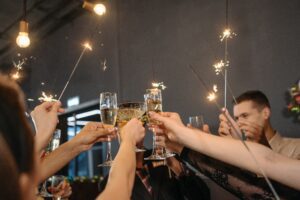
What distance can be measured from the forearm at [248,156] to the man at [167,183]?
702 mm

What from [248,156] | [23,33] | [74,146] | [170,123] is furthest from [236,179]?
[23,33]

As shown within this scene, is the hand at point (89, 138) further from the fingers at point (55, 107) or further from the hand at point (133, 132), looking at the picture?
the hand at point (133, 132)

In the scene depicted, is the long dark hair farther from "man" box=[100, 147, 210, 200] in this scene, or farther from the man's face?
the man's face

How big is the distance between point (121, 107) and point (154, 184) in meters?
0.71

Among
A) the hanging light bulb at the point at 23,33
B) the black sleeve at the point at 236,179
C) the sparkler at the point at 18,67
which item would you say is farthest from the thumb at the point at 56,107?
the sparkler at the point at 18,67

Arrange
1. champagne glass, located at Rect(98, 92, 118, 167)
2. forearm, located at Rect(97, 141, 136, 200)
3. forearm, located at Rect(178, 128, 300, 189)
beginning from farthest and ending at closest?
champagne glass, located at Rect(98, 92, 118, 167) < forearm, located at Rect(178, 128, 300, 189) < forearm, located at Rect(97, 141, 136, 200)

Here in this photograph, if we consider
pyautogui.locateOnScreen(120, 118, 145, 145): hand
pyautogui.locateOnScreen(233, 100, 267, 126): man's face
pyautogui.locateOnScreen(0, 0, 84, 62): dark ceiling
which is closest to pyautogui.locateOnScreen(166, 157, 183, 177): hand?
pyautogui.locateOnScreen(120, 118, 145, 145): hand

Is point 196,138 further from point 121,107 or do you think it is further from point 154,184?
point 154,184

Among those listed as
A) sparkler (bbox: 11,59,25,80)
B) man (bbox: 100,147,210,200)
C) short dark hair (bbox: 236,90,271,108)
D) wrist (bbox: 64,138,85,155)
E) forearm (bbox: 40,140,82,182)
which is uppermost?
sparkler (bbox: 11,59,25,80)

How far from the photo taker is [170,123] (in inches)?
48.5

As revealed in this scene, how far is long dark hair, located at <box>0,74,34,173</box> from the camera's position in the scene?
1.82 ft

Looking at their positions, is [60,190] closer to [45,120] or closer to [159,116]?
[45,120]

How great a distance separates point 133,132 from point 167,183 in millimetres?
831

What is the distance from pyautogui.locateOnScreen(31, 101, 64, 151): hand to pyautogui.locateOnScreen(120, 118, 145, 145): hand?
0.42 meters
